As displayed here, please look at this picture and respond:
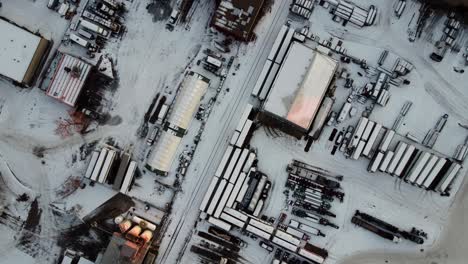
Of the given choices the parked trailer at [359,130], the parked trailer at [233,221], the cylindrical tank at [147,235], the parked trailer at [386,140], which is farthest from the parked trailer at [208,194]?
the parked trailer at [386,140]

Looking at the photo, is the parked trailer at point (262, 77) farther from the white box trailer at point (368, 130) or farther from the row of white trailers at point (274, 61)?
the white box trailer at point (368, 130)

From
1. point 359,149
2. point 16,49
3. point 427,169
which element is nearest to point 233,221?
point 359,149

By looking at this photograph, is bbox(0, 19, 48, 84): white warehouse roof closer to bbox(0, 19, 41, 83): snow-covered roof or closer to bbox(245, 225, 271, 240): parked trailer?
bbox(0, 19, 41, 83): snow-covered roof

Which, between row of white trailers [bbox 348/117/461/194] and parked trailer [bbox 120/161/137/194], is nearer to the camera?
row of white trailers [bbox 348/117/461/194]

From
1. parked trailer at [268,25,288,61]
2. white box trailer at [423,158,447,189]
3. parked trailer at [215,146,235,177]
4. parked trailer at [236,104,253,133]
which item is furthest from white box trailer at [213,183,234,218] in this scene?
white box trailer at [423,158,447,189]

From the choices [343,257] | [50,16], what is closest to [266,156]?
[343,257]

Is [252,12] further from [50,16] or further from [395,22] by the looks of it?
[50,16]

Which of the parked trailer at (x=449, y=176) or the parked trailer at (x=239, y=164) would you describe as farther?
the parked trailer at (x=239, y=164)
